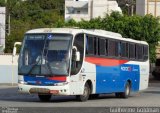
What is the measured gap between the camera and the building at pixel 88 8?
90625 millimetres

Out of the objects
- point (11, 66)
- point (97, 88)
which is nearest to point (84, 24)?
point (11, 66)

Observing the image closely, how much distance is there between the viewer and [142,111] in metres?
16.5

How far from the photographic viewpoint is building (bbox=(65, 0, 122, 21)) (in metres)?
90.6

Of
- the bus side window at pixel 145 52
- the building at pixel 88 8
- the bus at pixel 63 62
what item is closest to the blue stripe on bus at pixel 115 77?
the bus at pixel 63 62

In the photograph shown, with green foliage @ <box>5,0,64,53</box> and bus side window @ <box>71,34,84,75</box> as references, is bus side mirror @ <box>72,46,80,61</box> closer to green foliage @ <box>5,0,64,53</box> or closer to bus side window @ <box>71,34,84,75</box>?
bus side window @ <box>71,34,84,75</box>

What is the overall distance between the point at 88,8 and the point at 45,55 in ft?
245

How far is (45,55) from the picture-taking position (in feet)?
78.1

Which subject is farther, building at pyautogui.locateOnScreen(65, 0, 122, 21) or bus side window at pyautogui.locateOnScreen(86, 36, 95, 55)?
building at pyautogui.locateOnScreen(65, 0, 122, 21)

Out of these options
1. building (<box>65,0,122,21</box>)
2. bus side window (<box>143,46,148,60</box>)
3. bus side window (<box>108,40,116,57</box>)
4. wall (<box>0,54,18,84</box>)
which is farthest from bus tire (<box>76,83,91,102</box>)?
building (<box>65,0,122,21</box>)

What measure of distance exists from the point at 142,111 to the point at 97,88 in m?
10.2

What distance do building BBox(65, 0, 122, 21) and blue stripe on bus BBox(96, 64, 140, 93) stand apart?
51.3 meters

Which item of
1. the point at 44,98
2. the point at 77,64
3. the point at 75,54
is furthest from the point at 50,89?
the point at 44,98

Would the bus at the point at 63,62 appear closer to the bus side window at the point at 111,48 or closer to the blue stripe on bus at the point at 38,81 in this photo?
the blue stripe on bus at the point at 38,81

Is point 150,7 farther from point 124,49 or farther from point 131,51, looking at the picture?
point 124,49
